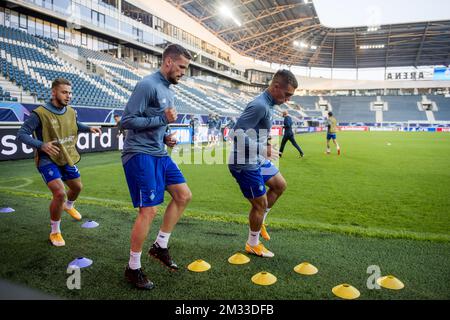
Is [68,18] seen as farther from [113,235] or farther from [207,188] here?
[113,235]

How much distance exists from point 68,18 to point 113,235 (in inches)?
1162

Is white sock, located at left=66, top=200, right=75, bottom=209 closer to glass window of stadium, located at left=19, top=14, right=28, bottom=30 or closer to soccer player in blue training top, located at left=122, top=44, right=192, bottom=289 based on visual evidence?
soccer player in blue training top, located at left=122, top=44, right=192, bottom=289

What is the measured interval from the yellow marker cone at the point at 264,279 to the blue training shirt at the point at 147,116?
1480mm

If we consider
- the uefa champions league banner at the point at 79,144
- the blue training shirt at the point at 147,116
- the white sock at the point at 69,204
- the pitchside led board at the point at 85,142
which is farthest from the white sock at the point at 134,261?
the uefa champions league banner at the point at 79,144

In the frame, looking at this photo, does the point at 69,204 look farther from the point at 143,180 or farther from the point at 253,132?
the point at 253,132

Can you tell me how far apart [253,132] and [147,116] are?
1.28m

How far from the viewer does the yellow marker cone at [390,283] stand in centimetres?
299

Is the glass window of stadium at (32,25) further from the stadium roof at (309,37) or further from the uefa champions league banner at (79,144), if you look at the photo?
the stadium roof at (309,37)

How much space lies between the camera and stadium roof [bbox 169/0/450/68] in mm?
46594

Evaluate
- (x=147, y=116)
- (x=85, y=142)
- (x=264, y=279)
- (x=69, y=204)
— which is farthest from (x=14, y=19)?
(x=264, y=279)

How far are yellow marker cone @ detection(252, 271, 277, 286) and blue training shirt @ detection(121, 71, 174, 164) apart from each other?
148cm

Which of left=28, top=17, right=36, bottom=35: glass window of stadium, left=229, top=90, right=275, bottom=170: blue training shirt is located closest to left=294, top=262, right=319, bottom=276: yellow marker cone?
left=229, top=90, right=275, bottom=170: blue training shirt
